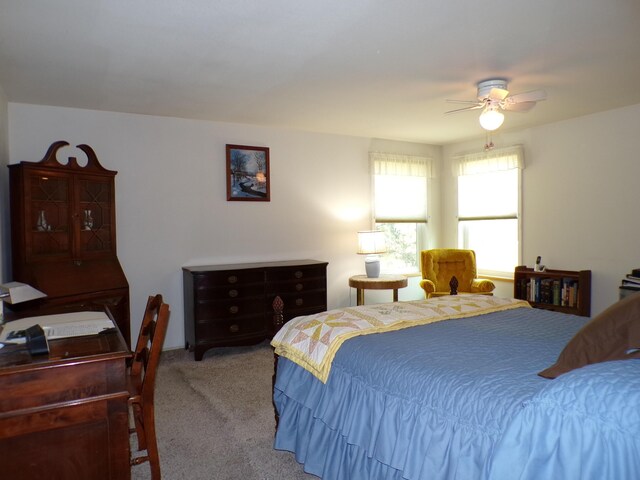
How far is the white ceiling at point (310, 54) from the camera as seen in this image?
7.47 feet

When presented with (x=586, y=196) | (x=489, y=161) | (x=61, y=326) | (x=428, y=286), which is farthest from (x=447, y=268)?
(x=61, y=326)

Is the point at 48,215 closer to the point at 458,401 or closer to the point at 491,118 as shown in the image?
the point at 458,401

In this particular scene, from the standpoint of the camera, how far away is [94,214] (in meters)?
3.81

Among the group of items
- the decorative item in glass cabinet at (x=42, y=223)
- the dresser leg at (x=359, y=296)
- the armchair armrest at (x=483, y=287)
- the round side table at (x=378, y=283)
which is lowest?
the dresser leg at (x=359, y=296)

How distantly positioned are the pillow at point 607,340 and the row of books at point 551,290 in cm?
341

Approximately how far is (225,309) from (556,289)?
3.45 meters

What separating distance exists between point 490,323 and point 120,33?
105 inches

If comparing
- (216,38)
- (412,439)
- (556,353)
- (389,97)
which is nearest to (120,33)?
(216,38)

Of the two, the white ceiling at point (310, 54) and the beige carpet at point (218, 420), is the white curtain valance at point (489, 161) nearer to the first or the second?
the white ceiling at point (310, 54)

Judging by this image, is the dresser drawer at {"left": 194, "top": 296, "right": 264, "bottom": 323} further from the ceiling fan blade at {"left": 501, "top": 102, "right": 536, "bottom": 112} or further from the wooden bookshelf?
the wooden bookshelf

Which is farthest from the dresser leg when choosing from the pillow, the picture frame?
the pillow

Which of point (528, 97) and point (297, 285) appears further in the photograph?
point (297, 285)

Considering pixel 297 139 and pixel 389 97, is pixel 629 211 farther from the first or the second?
pixel 297 139

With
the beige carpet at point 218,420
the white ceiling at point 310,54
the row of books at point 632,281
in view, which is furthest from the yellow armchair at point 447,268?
the beige carpet at point 218,420
